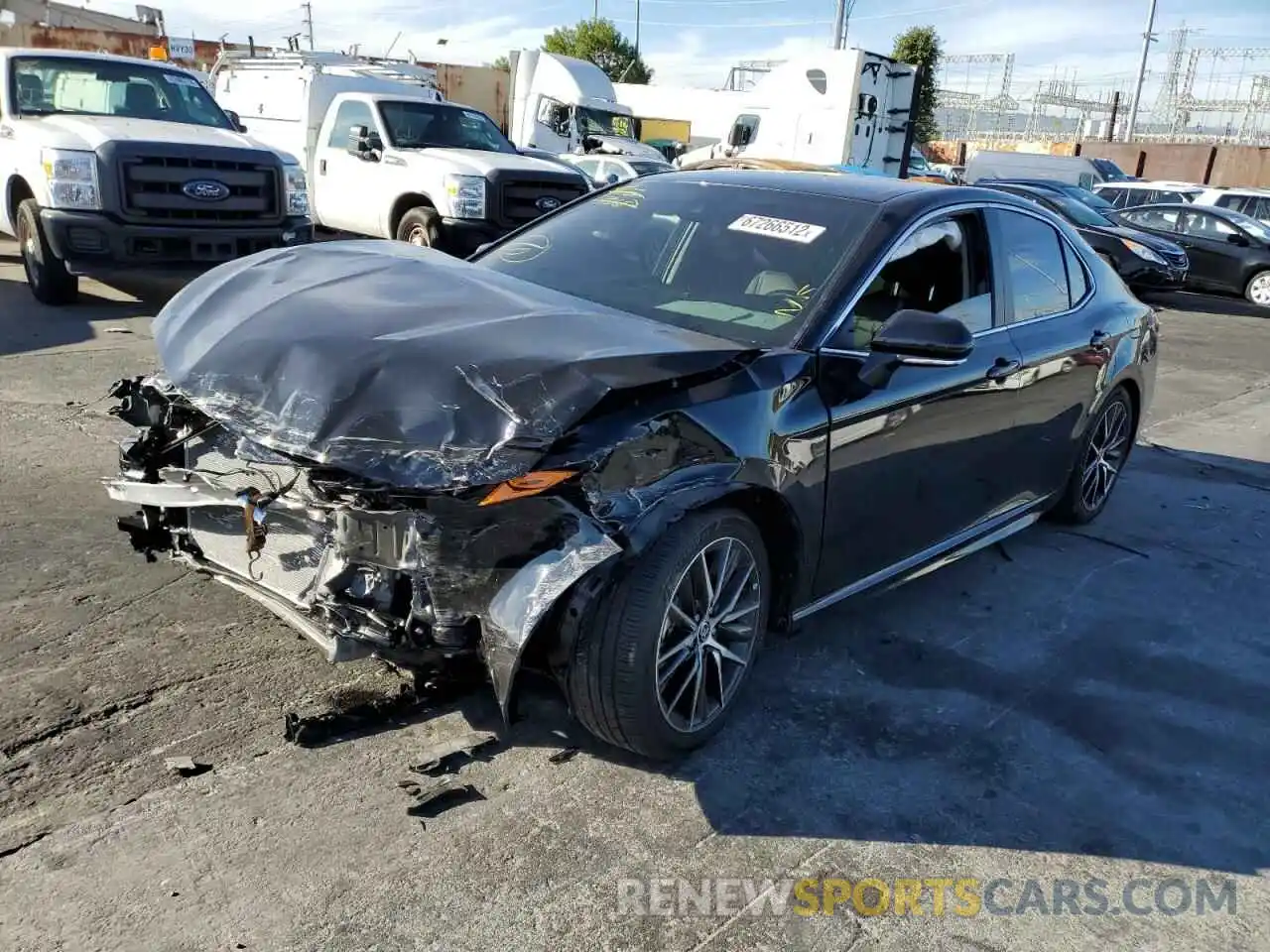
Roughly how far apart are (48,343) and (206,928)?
6.53m

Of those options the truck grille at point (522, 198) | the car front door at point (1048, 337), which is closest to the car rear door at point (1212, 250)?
the truck grille at point (522, 198)

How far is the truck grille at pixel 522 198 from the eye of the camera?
11.1 metres

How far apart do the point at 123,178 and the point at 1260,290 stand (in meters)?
16.5

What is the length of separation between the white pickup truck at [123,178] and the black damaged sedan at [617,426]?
4.72 metres

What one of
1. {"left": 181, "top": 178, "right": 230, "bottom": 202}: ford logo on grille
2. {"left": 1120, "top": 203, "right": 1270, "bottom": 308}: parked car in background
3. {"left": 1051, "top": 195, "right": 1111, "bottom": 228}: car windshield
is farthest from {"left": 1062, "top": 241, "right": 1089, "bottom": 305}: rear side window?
{"left": 1120, "top": 203, "right": 1270, "bottom": 308}: parked car in background

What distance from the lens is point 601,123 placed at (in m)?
21.8

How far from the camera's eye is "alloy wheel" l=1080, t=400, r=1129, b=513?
547 cm

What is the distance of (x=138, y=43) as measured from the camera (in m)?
34.0

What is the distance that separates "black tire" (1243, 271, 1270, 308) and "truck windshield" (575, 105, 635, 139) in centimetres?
1165

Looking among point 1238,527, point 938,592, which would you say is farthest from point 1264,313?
point 938,592

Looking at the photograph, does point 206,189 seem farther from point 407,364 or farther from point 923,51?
point 923,51

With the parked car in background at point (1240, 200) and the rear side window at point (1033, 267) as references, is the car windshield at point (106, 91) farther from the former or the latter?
the parked car in background at point (1240, 200)

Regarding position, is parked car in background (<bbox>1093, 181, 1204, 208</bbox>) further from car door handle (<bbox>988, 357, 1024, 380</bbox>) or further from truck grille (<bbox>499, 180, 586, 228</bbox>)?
car door handle (<bbox>988, 357, 1024, 380</bbox>)

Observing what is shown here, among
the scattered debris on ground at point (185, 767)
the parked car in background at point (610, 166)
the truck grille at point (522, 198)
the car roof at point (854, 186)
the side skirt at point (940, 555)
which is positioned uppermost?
the car roof at point (854, 186)
